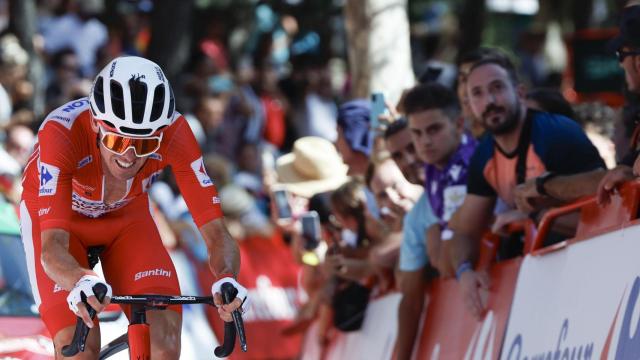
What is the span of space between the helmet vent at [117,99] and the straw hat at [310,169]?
5566 millimetres

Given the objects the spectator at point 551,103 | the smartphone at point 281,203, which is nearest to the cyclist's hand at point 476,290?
the spectator at point 551,103

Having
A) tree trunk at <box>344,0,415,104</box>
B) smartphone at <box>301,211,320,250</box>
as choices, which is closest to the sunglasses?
smartphone at <box>301,211,320,250</box>

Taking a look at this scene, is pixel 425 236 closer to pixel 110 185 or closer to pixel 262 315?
pixel 110 185

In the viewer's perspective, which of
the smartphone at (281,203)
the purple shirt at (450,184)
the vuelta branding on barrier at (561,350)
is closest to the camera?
the vuelta branding on barrier at (561,350)

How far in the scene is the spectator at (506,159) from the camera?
7680 mm

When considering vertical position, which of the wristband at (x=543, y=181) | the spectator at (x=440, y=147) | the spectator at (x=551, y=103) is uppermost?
the spectator at (x=551, y=103)

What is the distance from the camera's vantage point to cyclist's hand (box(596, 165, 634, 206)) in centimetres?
647

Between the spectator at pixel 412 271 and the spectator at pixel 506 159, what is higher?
the spectator at pixel 506 159

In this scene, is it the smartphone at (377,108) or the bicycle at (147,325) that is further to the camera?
the smartphone at (377,108)

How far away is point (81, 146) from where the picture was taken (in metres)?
7.19

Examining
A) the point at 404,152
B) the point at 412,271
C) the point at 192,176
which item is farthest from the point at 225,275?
the point at 404,152

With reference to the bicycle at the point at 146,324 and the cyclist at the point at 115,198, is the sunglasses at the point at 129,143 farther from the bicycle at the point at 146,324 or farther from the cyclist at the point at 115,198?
the bicycle at the point at 146,324

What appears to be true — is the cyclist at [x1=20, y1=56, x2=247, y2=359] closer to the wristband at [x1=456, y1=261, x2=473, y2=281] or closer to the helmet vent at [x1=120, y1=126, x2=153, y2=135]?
the helmet vent at [x1=120, y1=126, x2=153, y2=135]

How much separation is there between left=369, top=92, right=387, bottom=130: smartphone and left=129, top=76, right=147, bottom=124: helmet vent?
154 inches
